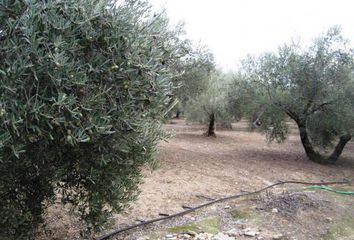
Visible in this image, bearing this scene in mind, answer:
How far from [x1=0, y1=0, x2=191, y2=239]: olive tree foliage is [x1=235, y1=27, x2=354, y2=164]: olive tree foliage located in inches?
300

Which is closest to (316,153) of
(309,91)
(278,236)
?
(309,91)

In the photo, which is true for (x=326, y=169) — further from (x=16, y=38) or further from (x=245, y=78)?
(x=16, y=38)

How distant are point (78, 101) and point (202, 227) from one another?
291 cm

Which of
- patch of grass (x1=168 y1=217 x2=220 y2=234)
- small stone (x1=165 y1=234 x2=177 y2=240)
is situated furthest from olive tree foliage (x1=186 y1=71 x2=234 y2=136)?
small stone (x1=165 y1=234 x2=177 y2=240)

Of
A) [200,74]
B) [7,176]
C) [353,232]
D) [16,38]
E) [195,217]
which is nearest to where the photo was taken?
[16,38]

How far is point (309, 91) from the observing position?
984 centimetres

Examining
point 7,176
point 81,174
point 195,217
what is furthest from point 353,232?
point 7,176

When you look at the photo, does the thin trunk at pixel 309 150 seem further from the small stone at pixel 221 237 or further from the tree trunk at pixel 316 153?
the small stone at pixel 221 237

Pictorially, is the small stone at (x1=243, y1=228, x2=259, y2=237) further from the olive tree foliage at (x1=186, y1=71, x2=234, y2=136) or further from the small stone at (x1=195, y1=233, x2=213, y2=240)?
the olive tree foliage at (x1=186, y1=71, x2=234, y2=136)

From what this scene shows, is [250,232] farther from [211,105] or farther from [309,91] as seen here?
[211,105]

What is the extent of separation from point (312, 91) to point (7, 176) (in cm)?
909

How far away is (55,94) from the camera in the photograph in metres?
2.40

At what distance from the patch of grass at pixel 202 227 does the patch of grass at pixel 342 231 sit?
1.51 m

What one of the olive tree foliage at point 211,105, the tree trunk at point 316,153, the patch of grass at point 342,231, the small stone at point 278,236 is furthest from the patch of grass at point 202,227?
the olive tree foliage at point 211,105
